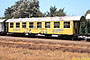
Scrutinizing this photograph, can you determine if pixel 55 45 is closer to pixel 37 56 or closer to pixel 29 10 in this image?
pixel 37 56

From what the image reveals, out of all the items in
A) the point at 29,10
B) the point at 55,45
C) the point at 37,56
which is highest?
the point at 29,10

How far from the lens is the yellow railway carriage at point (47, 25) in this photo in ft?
71.5

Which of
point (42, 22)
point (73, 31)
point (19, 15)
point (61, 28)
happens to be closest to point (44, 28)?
point (42, 22)

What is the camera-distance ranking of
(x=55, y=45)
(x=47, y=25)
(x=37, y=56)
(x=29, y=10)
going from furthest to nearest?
(x=29, y=10)
(x=47, y=25)
(x=55, y=45)
(x=37, y=56)

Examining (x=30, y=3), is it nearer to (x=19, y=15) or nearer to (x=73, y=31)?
(x=19, y=15)

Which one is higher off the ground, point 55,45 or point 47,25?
point 47,25

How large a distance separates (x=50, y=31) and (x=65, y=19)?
266 cm

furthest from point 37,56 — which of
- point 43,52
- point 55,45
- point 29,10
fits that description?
point 29,10

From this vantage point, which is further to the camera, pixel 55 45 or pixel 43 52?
pixel 55 45

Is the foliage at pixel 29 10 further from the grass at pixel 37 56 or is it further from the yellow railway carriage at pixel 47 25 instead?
the grass at pixel 37 56

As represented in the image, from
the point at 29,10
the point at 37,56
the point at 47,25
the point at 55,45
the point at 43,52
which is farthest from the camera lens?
the point at 29,10

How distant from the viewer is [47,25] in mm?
23719

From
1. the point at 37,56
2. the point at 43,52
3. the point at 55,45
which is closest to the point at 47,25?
the point at 55,45

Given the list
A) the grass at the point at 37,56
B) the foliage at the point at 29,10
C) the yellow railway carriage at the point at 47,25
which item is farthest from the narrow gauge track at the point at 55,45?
the foliage at the point at 29,10
